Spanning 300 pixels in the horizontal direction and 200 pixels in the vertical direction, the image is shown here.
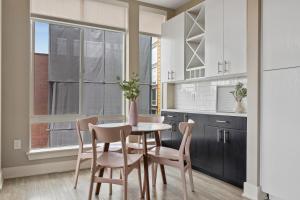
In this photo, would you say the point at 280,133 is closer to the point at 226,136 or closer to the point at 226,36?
the point at 226,136

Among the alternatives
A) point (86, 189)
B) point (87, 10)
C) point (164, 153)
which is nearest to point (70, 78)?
point (87, 10)

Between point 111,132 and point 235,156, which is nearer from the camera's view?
point 111,132

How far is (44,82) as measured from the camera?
144 inches

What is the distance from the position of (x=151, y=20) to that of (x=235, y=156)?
2.96m

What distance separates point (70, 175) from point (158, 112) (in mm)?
2067

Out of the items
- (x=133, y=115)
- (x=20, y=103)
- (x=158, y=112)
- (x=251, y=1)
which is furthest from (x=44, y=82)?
(x=251, y=1)

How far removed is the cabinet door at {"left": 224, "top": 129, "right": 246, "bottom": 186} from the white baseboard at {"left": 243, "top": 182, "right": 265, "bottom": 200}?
14cm

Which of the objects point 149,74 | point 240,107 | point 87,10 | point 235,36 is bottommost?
point 240,107

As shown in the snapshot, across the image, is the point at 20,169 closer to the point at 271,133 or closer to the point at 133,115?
the point at 133,115

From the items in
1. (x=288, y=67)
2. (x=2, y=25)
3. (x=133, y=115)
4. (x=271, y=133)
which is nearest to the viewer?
(x=288, y=67)

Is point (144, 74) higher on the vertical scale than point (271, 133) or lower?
→ higher

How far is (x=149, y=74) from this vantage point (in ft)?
15.2

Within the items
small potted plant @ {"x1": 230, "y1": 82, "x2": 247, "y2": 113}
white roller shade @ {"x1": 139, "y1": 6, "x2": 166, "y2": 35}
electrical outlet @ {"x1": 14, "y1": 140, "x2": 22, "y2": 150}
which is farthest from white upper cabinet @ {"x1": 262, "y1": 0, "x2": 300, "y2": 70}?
electrical outlet @ {"x1": 14, "y1": 140, "x2": 22, "y2": 150}

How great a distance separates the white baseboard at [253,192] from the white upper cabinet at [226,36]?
4.48 feet
